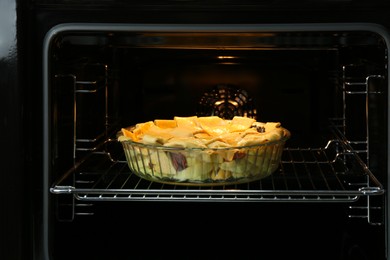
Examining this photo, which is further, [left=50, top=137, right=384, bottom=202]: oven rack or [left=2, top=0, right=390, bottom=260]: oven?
[left=50, top=137, right=384, bottom=202]: oven rack

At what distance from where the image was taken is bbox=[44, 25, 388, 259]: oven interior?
114cm

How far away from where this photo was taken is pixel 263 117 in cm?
151

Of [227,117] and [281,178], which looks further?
[227,117]

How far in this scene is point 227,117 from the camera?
153cm

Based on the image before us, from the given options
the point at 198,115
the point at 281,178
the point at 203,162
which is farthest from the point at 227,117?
the point at 203,162

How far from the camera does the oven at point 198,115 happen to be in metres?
1.09

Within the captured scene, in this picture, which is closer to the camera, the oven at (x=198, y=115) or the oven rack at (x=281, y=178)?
the oven at (x=198, y=115)

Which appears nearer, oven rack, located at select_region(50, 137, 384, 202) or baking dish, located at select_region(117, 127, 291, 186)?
baking dish, located at select_region(117, 127, 291, 186)

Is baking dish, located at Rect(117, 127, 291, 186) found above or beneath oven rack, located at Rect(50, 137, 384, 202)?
above

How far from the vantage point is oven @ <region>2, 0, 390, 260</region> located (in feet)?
3.58

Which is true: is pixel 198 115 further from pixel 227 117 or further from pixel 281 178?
pixel 281 178

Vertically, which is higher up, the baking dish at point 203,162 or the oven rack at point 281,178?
the baking dish at point 203,162

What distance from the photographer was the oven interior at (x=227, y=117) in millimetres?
1138

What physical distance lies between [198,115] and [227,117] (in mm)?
71
